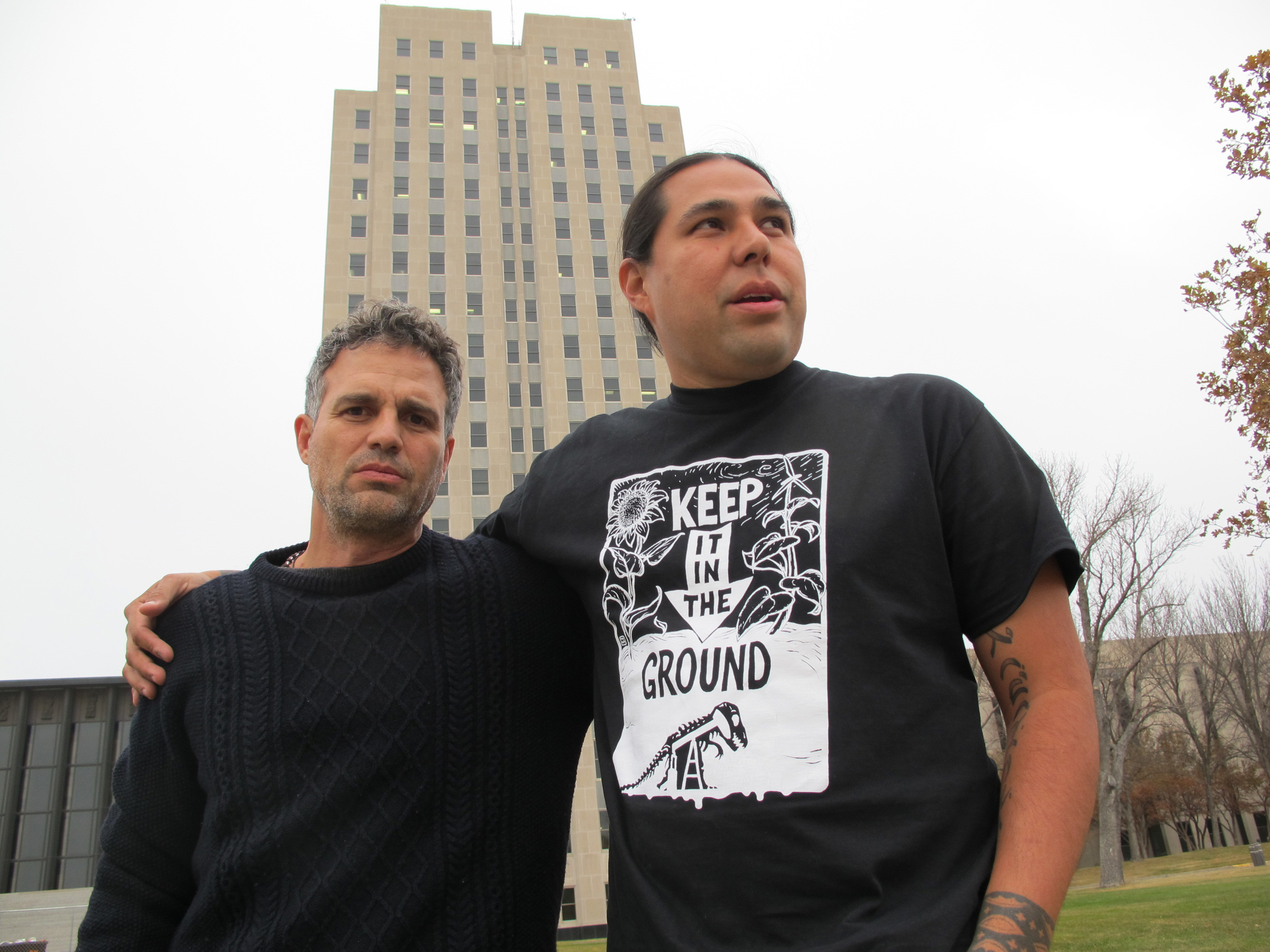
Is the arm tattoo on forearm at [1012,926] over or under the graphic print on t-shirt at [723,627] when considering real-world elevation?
under

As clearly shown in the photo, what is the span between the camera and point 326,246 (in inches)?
2005

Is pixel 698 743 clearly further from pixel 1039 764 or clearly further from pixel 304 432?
pixel 304 432

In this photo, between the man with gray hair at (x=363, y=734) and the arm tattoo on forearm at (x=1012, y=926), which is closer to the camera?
the arm tattoo on forearm at (x=1012, y=926)

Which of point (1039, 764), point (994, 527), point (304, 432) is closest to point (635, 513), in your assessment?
point (994, 527)

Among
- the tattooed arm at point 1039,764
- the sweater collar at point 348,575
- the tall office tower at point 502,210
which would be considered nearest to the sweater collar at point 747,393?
the tattooed arm at point 1039,764

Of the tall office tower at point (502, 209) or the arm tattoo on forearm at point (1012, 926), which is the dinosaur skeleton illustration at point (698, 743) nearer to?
the arm tattoo on forearm at point (1012, 926)

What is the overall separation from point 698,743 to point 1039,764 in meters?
0.68

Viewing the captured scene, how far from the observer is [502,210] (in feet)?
184

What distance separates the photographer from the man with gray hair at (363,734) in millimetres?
2361

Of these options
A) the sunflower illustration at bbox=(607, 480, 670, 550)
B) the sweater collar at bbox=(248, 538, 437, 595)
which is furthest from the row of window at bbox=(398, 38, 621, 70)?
the sunflower illustration at bbox=(607, 480, 670, 550)

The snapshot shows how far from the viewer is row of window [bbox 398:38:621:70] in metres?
58.5

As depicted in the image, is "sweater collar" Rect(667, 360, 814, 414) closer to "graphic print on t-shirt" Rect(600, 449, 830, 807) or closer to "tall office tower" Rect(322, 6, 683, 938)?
"graphic print on t-shirt" Rect(600, 449, 830, 807)

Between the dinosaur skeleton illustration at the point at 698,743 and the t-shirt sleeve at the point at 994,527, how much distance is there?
1.79ft

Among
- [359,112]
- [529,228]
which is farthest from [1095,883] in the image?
[359,112]
